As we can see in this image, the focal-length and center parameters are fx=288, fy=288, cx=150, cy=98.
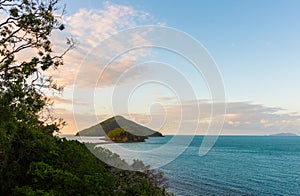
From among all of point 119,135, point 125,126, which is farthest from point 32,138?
point 119,135

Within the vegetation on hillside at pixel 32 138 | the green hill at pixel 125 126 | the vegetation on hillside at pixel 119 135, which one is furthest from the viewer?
the vegetation on hillside at pixel 119 135

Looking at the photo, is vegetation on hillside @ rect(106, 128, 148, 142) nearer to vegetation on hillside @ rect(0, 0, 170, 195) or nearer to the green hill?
the green hill

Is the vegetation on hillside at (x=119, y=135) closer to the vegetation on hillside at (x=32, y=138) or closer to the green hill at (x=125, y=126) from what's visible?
the green hill at (x=125, y=126)

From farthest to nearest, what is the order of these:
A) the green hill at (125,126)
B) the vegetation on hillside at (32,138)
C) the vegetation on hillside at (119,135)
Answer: the vegetation on hillside at (119,135) < the green hill at (125,126) < the vegetation on hillside at (32,138)

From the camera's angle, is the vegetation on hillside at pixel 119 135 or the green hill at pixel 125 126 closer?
the green hill at pixel 125 126

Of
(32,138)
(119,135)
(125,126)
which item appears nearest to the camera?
(32,138)

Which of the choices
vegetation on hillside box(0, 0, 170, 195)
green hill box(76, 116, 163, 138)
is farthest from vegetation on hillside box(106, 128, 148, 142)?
vegetation on hillside box(0, 0, 170, 195)

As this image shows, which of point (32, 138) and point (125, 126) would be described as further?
point (125, 126)

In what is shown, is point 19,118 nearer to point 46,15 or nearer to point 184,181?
point 46,15

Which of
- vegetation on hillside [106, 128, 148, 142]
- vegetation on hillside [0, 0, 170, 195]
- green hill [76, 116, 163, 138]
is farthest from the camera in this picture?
vegetation on hillside [106, 128, 148, 142]

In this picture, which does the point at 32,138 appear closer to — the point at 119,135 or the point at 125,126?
the point at 125,126

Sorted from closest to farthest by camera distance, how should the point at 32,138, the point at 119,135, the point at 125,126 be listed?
the point at 32,138
the point at 125,126
the point at 119,135

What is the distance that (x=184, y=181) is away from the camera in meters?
57.7

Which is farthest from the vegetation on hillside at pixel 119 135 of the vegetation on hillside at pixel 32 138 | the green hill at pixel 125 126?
the vegetation on hillside at pixel 32 138
